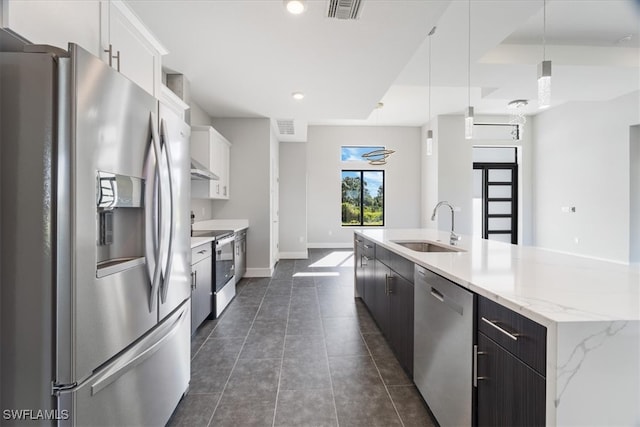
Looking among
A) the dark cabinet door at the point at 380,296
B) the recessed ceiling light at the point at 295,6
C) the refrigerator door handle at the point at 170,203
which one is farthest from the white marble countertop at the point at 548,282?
the recessed ceiling light at the point at 295,6

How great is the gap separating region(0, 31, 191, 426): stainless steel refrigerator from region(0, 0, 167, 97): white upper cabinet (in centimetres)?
13

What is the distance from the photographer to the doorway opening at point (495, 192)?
807 cm

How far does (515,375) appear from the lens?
98 centimetres

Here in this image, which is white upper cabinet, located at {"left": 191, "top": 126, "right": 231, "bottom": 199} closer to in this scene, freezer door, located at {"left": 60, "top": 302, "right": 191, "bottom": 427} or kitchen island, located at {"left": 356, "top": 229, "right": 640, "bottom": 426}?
freezer door, located at {"left": 60, "top": 302, "right": 191, "bottom": 427}

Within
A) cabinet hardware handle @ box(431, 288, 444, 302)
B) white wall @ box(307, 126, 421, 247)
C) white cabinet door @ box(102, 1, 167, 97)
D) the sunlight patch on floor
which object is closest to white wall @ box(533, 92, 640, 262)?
white wall @ box(307, 126, 421, 247)

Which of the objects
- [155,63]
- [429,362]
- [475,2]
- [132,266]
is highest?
[475,2]

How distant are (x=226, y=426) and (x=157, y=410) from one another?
0.40 metres

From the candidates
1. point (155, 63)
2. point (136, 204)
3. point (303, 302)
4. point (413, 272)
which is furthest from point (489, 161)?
point (136, 204)

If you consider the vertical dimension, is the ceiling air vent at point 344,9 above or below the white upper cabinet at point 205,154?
above

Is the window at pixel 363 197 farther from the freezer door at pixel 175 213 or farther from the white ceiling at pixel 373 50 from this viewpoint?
the freezer door at pixel 175 213

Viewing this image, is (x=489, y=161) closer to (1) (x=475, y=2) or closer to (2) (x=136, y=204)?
(1) (x=475, y=2)

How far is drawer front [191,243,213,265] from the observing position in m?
2.63

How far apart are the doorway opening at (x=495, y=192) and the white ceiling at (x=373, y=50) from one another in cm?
282

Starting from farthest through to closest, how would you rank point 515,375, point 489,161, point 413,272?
point 489,161 < point 413,272 < point 515,375
